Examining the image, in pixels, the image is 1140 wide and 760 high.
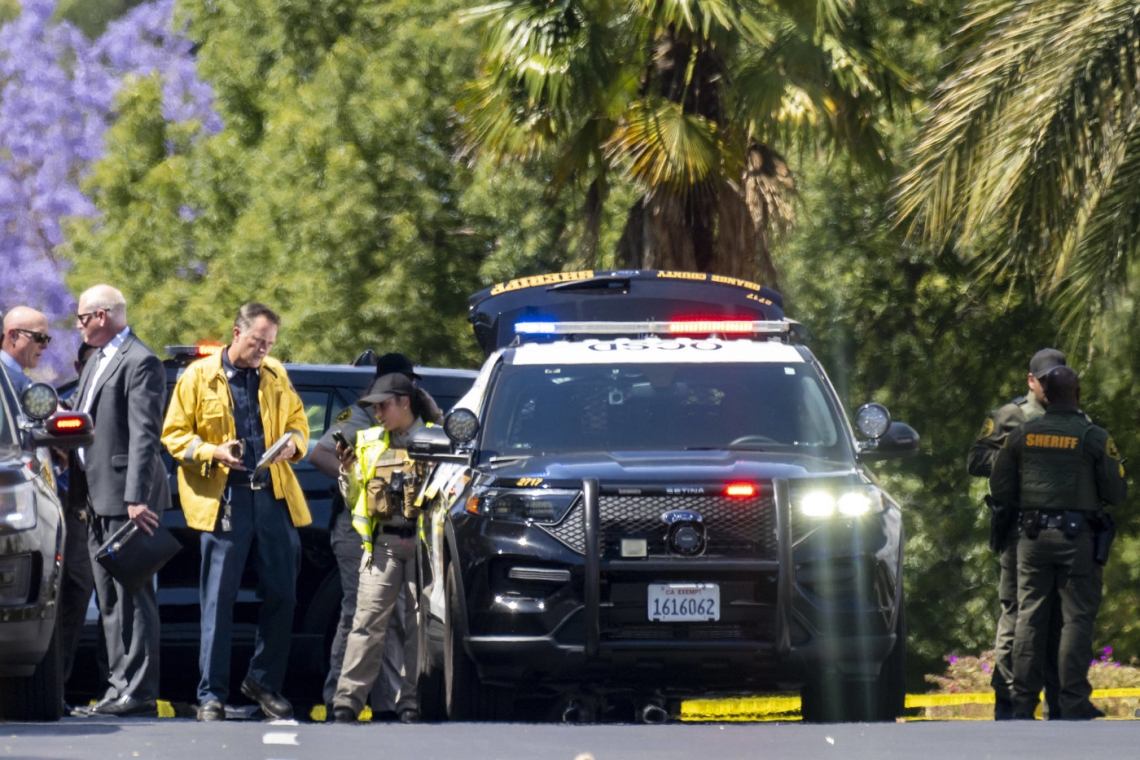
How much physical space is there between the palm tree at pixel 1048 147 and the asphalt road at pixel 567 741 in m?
4.89

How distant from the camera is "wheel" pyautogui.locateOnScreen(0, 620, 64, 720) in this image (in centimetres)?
864

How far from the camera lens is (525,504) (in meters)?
8.55

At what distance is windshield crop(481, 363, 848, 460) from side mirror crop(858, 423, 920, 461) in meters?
0.14

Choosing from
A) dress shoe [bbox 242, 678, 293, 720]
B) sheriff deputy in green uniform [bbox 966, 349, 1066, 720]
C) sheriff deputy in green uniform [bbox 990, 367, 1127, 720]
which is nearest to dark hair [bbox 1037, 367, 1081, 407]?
sheriff deputy in green uniform [bbox 990, 367, 1127, 720]

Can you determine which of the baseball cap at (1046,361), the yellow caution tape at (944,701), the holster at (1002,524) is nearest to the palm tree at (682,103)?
the yellow caution tape at (944,701)

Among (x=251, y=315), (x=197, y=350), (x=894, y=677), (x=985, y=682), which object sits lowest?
(x=985, y=682)

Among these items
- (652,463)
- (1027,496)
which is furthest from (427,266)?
(652,463)

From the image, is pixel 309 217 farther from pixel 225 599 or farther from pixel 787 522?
pixel 787 522

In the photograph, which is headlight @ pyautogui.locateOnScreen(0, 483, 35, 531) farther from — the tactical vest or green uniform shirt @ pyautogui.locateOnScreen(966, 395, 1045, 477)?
green uniform shirt @ pyautogui.locateOnScreen(966, 395, 1045, 477)

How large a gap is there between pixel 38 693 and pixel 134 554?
1.14 meters

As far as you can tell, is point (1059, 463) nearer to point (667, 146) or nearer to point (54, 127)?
point (667, 146)

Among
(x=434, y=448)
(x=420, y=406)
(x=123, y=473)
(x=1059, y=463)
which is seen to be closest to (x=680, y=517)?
(x=434, y=448)

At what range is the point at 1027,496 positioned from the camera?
10953 millimetres

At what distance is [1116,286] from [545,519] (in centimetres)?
632
